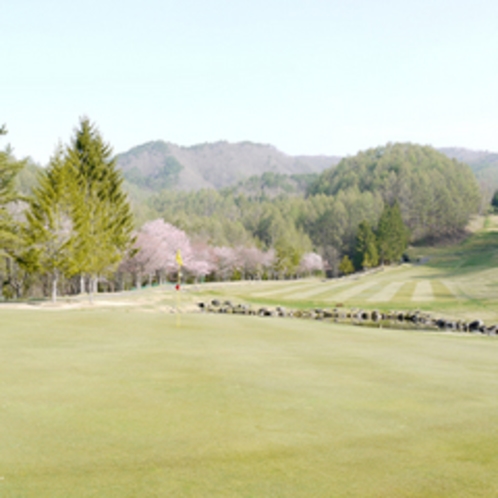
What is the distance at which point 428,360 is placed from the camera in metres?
15.3

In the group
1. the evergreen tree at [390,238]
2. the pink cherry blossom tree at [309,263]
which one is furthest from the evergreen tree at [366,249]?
the pink cherry blossom tree at [309,263]

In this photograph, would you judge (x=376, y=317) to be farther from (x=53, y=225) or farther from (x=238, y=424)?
(x=238, y=424)

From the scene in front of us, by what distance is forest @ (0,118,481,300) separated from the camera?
43.4m

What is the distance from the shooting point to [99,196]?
5575 centimetres

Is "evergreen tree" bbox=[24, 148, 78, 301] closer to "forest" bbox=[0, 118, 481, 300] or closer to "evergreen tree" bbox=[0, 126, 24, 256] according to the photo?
"forest" bbox=[0, 118, 481, 300]

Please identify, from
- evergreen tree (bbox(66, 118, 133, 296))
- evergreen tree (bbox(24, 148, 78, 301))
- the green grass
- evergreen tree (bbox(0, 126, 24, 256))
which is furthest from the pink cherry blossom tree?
the green grass

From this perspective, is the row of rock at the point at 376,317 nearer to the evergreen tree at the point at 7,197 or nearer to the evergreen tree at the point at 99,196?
the evergreen tree at the point at 99,196

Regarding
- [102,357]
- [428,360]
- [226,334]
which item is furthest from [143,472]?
[226,334]

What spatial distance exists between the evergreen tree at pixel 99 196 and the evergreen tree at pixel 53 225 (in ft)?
9.57

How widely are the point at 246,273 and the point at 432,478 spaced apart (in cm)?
13851

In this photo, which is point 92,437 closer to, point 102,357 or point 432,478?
point 432,478

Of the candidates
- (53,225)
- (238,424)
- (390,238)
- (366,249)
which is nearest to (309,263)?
(366,249)

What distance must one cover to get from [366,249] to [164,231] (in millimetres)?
65158

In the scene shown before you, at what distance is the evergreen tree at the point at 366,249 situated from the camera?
13150 centimetres
